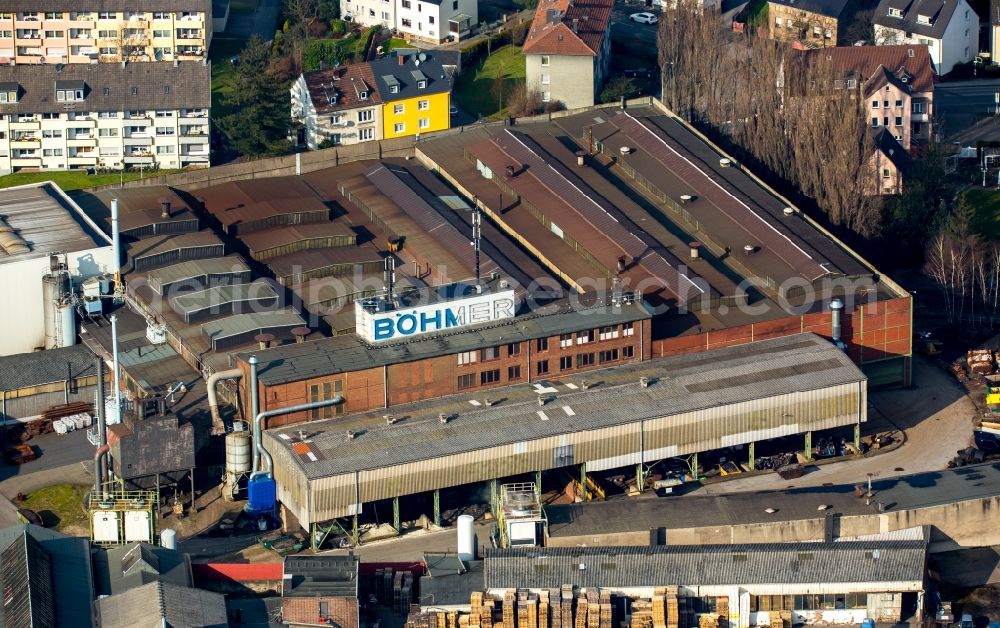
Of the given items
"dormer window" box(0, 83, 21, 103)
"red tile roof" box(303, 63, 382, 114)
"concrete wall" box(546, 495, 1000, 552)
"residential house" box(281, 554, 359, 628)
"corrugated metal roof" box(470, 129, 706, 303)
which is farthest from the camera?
"red tile roof" box(303, 63, 382, 114)

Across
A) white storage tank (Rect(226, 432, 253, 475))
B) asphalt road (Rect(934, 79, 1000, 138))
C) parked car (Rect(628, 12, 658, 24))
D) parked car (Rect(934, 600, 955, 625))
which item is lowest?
parked car (Rect(934, 600, 955, 625))

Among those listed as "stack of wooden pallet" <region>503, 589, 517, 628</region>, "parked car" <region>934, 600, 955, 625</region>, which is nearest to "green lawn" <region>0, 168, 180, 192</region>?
"stack of wooden pallet" <region>503, 589, 517, 628</region>

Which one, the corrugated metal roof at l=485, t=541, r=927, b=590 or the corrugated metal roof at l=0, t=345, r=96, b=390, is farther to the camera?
the corrugated metal roof at l=0, t=345, r=96, b=390

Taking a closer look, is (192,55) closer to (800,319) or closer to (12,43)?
(12,43)

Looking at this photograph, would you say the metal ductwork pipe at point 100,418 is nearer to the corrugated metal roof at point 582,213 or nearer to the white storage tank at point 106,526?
the white storage tank at point 106,526

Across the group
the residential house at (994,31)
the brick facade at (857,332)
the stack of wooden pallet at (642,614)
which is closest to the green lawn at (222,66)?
the brick facade at (857,332)

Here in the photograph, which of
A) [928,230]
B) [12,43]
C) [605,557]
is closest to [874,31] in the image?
[928,230]

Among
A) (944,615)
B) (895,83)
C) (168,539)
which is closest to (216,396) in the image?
(168,539)

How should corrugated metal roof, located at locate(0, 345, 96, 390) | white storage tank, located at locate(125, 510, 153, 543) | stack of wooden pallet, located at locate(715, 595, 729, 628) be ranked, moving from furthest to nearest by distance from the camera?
corrugated metal roof, located at locate(0, 345, 96, 390), white storage tank, located at locate(125, 510, 153, 543), stack of wooden pallet, located at locate(715, 595, 729, 628)

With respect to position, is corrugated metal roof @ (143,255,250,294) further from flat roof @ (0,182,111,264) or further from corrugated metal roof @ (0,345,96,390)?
corrugated metal roof @ (0,345,96,390)
